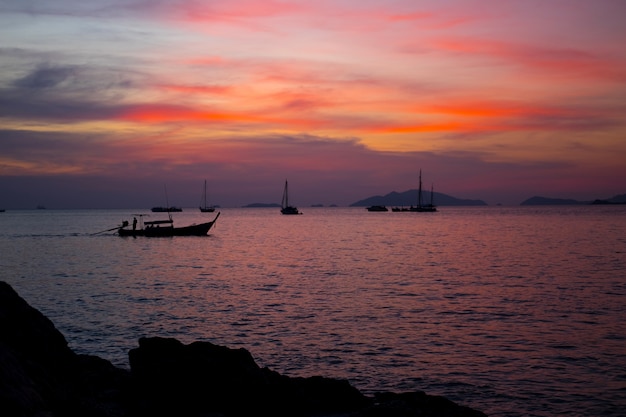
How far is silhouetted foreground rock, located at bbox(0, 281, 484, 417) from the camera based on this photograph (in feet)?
33.3

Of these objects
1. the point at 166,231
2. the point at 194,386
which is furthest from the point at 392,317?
the point at 166,231

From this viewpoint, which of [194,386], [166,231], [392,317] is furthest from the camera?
[166,231]

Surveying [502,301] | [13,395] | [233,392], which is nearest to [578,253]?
[502,301]

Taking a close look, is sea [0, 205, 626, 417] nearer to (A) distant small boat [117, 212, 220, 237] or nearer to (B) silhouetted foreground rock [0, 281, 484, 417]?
(B) silhouetted foreground rock [0, 281, 484, 417]

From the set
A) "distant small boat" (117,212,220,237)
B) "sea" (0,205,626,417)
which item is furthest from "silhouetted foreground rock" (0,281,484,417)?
"distant small boat" (117,212,220,237)

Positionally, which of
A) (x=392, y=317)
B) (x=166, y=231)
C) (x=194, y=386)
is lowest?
(x=392, y=317)

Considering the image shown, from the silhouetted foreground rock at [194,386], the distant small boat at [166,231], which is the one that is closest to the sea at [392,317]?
the silhouetted foreground rock at [194,386]

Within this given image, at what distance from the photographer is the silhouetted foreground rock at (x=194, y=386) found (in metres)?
10.2

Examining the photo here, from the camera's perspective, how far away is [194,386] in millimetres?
11195

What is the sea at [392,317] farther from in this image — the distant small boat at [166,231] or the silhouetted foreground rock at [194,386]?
the distant small boat at [166,231]

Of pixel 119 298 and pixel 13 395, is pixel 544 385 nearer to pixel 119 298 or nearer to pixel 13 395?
pixel 13 395

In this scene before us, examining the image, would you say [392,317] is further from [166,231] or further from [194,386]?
[166,231]

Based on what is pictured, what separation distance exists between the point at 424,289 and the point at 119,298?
55.3 feet

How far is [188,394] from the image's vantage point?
36.3 feet
